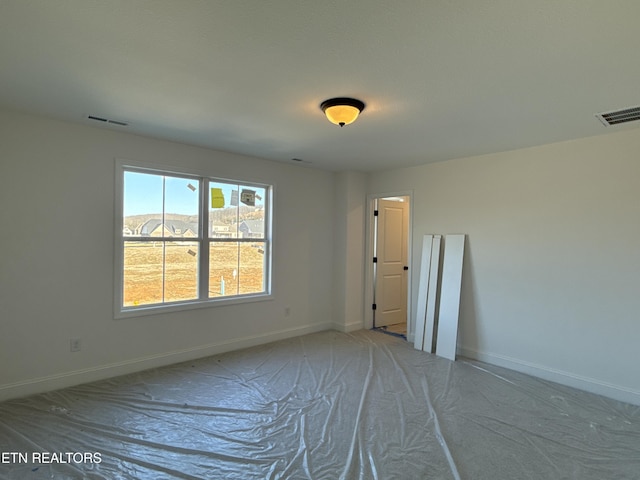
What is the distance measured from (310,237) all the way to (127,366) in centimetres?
278

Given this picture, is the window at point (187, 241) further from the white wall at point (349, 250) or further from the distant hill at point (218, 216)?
the white wall at point (349, 250)

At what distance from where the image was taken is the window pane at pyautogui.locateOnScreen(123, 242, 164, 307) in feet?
11.8

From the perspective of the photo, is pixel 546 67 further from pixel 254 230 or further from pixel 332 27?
pixel 254 230

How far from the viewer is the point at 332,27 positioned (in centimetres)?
167

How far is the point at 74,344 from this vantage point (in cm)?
321

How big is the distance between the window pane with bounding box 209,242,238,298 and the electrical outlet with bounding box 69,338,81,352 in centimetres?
136

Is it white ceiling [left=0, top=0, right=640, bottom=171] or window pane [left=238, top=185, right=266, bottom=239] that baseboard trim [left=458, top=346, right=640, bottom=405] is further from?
window pane [left=238, top=185, right=266, bottom=239]

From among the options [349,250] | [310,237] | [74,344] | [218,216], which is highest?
[218,216]

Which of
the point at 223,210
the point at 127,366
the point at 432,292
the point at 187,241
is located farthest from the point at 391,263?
the point at 127,366

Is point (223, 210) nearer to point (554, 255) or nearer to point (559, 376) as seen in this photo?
point (554, 255)

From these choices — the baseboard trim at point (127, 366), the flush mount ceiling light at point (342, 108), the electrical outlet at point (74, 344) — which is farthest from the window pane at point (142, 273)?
the flush mount ceiling light at point (342, 108)

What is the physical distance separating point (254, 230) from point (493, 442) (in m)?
3.42

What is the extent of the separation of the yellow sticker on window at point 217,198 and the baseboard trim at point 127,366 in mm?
1703

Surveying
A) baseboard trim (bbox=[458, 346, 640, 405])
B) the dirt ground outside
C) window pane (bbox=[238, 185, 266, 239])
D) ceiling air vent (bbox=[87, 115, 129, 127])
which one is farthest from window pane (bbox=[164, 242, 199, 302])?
baseboard trim (bbox=[458, 346, 640, 405])
